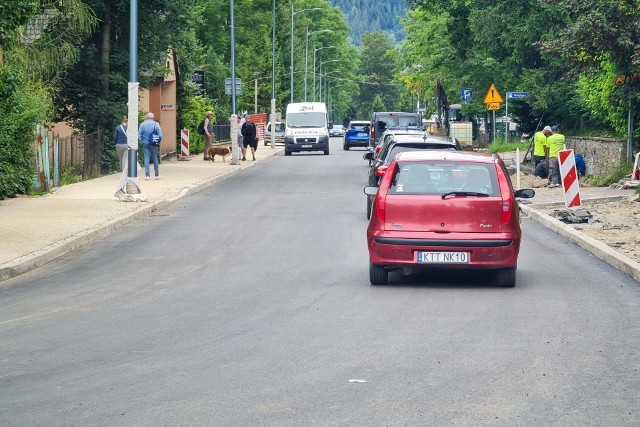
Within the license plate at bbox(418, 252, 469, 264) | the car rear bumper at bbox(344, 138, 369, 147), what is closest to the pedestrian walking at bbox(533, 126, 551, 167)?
the license plate at bbox(418, 252, 469, 264)

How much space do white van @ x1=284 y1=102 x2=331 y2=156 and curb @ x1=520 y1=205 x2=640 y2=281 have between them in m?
37.2

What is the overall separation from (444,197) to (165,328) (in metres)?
3.96

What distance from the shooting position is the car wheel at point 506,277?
13276mm

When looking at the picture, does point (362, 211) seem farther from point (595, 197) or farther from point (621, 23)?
point (621, 23)

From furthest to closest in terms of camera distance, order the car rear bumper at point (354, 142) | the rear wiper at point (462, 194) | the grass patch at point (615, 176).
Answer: the car rear bumper at point (354, 142), the grass patch at point (615, 176), the rear wiper at point (462, 194)

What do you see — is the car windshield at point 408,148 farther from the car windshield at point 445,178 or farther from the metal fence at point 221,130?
the metal fence at point 221,130

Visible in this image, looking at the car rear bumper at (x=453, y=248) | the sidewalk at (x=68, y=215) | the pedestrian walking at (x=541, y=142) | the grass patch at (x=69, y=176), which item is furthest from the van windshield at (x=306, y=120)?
the car rear bumper at (x=453, y=248)

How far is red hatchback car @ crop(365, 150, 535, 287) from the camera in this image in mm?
13102

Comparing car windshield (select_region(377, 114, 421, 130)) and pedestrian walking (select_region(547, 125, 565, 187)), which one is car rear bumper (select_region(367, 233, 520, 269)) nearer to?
pedestrian walking (select_region(547, 125, 565, 187))

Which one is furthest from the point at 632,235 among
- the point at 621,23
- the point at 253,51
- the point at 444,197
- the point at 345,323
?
the point at 253,51

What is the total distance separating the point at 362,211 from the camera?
24.1m

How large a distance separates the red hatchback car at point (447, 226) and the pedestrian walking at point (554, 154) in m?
17.9

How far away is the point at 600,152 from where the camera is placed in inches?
1404

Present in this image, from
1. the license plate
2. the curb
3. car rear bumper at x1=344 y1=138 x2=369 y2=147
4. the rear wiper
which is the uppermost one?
the rear wiper
